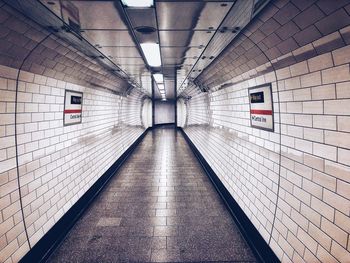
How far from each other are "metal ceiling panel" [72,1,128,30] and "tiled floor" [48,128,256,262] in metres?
3.05

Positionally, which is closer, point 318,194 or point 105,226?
point 318,194

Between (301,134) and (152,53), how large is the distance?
114 inches

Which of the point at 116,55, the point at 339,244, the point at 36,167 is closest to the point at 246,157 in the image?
the point at 339,244

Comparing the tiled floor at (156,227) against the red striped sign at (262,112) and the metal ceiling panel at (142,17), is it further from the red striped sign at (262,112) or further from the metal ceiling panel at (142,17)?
the metal ceiling panel at (142,17)

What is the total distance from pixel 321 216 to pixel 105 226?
10.8 ft

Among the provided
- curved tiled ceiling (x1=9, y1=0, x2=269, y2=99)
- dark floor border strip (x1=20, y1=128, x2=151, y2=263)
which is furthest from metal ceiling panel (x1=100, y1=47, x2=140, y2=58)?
dark floor border strip (x1=20, y1=128, x2=151, y2=263)

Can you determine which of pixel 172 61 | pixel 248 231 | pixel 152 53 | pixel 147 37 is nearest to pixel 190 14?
pixel 147 37

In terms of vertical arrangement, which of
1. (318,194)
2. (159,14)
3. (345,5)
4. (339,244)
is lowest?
(339,244)

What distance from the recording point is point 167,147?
11.3 metres

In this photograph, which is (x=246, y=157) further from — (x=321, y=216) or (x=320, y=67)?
(x=320, y=67)

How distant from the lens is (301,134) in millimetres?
2281

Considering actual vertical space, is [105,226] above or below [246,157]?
below

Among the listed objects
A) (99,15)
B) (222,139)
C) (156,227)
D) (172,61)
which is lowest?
(156,227)

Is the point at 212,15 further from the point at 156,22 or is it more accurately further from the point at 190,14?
the point at 156,22
